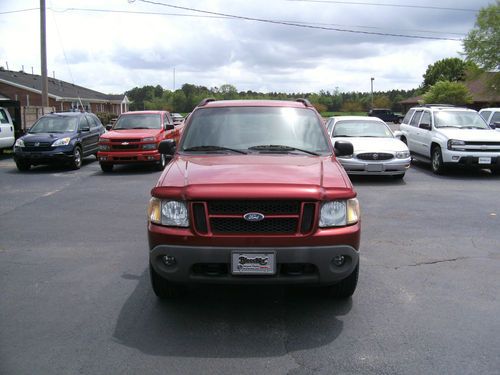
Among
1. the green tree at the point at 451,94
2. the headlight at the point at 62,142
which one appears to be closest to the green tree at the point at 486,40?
the green tree at the point at 451,94

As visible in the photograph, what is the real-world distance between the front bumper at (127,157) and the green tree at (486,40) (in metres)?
38.2

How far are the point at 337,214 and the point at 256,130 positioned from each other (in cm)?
164

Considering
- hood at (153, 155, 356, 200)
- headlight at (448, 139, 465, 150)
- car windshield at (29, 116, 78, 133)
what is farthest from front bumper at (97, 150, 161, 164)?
hood at (153, 155, 356, 200)

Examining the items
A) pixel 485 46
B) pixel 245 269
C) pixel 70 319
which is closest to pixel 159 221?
pixel 245 269

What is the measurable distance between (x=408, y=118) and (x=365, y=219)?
9400 millimetres

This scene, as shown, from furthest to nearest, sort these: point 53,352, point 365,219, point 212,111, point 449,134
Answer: point 449,134, point 365,219, point 212,111, point 53,352

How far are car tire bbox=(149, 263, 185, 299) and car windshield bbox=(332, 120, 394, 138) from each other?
30.9 ft

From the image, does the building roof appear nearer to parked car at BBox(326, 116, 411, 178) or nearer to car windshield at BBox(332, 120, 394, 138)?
car windshield at BBox(332, 120, 394, 138)

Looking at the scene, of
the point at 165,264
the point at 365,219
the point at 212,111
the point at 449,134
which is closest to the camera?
the point at 165,264

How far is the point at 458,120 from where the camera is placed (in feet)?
46.9

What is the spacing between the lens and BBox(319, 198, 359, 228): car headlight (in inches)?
156

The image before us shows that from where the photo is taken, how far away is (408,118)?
16.6 m

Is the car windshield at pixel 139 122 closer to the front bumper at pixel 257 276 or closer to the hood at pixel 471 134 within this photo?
the hood at pixel 471 134

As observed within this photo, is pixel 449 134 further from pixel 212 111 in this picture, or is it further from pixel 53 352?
pixel 53 352
